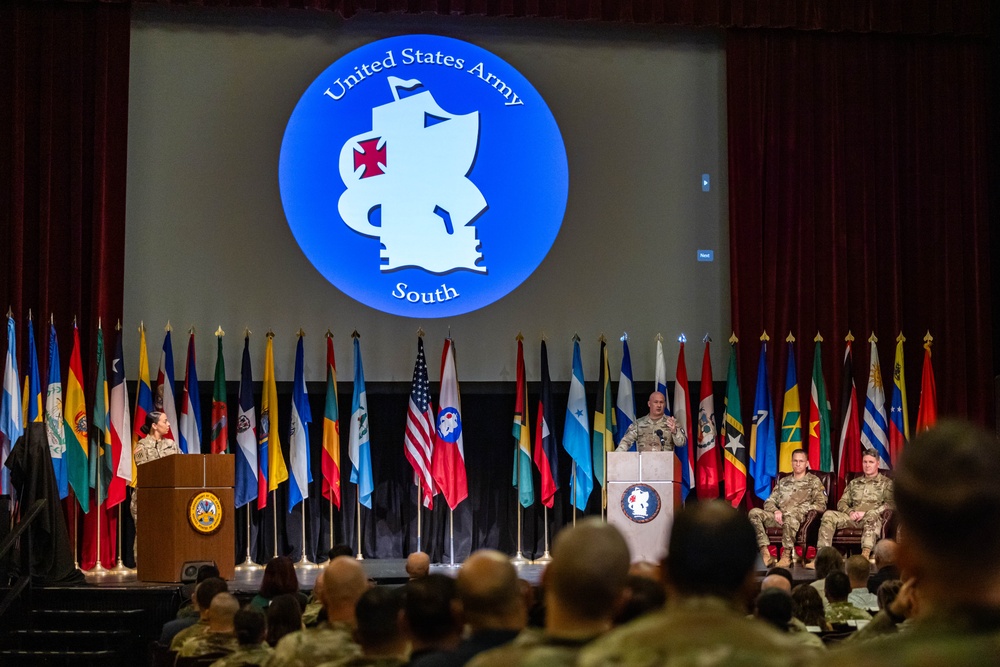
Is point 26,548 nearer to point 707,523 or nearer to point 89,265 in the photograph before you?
point 89,265

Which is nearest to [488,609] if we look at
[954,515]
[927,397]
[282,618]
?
[954,515]

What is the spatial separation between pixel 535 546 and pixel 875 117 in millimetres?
5156

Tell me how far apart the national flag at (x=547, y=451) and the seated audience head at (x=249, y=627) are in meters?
6.64

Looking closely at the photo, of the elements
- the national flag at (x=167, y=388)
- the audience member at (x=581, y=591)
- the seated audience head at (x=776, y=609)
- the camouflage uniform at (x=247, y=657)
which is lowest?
the camouflage uniform at (x=247, y=657)

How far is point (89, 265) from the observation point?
1062 centimetres

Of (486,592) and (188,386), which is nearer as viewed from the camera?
(486,592)

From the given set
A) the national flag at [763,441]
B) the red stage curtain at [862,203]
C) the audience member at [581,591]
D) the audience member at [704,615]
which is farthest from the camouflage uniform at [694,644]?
the red stage curtain at [862,203]

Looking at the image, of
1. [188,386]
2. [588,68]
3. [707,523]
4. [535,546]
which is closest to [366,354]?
[188,386]

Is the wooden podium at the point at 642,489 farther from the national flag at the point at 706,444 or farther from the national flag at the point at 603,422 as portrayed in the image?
the national flag at the point at 706,444

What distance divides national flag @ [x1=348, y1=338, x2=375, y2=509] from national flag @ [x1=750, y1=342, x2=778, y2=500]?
337 cm

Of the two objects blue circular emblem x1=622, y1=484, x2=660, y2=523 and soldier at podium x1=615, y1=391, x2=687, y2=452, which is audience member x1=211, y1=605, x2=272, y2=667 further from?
soldier at podium x1=615, y1=391, x2=687, y2=452

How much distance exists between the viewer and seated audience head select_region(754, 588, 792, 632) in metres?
3.61

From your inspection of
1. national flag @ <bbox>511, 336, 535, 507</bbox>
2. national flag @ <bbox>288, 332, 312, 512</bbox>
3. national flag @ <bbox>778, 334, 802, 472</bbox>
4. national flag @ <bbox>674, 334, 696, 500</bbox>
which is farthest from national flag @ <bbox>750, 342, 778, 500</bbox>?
national flag @ <bbox>288, 332, 312, 512</bbox>

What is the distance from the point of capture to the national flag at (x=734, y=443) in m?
10.6
